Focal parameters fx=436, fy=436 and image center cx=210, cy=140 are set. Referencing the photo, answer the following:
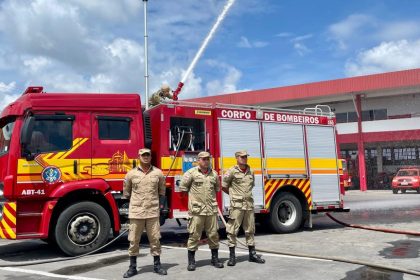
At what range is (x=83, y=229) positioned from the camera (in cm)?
733

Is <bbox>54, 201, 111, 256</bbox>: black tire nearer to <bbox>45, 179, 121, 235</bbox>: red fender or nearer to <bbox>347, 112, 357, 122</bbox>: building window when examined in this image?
<bbox>45, 179, 121, 235</bbox>: red fender

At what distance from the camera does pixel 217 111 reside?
8938 mm

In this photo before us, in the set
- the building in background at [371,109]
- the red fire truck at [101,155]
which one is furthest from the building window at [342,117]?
the red fire truck at [101,155]

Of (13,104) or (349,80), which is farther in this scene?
(349,80)

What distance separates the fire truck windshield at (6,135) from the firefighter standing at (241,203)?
12.3 ft

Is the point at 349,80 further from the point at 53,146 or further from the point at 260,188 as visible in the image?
the point at 53,146

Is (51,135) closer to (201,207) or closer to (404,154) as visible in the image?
(201,207)

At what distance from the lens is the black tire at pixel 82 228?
7.16 metres

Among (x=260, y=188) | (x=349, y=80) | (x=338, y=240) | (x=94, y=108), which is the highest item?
(x=349, y=80)

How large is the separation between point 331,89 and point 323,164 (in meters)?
19.2

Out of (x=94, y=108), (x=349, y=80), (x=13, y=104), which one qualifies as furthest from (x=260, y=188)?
(x=349, y=80)

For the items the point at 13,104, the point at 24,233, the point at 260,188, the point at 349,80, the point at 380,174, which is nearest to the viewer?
the point at 24,233

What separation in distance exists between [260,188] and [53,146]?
14.0ft

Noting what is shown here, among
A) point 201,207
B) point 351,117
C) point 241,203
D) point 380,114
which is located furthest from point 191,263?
point 351,117
